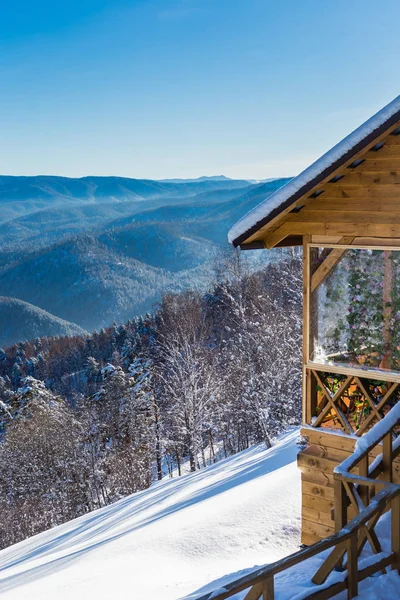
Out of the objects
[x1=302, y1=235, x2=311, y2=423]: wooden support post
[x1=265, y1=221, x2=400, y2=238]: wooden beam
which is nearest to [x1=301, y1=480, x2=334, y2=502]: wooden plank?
[x1=302, y1=235, x2=311, y2=423]: wooden support post

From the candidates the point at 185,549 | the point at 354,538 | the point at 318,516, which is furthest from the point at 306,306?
the point at 185,549

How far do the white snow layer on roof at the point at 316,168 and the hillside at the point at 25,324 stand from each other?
134m

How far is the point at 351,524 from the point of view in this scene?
14.1 ft

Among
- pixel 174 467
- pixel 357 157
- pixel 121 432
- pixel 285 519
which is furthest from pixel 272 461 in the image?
pixel 174 467

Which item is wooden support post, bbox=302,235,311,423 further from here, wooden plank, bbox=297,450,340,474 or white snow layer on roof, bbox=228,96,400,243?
white snow layer on roof, bbox=228,96,400,243

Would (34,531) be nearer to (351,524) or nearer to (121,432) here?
(121,432)

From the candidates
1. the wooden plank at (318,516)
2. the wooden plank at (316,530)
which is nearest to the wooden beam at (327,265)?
the wooden plank at (318,516)

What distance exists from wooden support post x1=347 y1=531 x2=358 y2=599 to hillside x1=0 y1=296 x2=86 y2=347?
13669 centimetres

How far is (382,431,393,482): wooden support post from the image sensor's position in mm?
5343

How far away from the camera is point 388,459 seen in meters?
5.36

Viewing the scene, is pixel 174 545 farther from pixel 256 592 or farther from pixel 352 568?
pixel 256 592

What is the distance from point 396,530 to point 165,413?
2714cm

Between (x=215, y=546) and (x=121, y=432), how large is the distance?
25506 millimetres

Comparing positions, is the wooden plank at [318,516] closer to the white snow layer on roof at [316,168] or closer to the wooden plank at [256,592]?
the wooden plank at [256,592]
